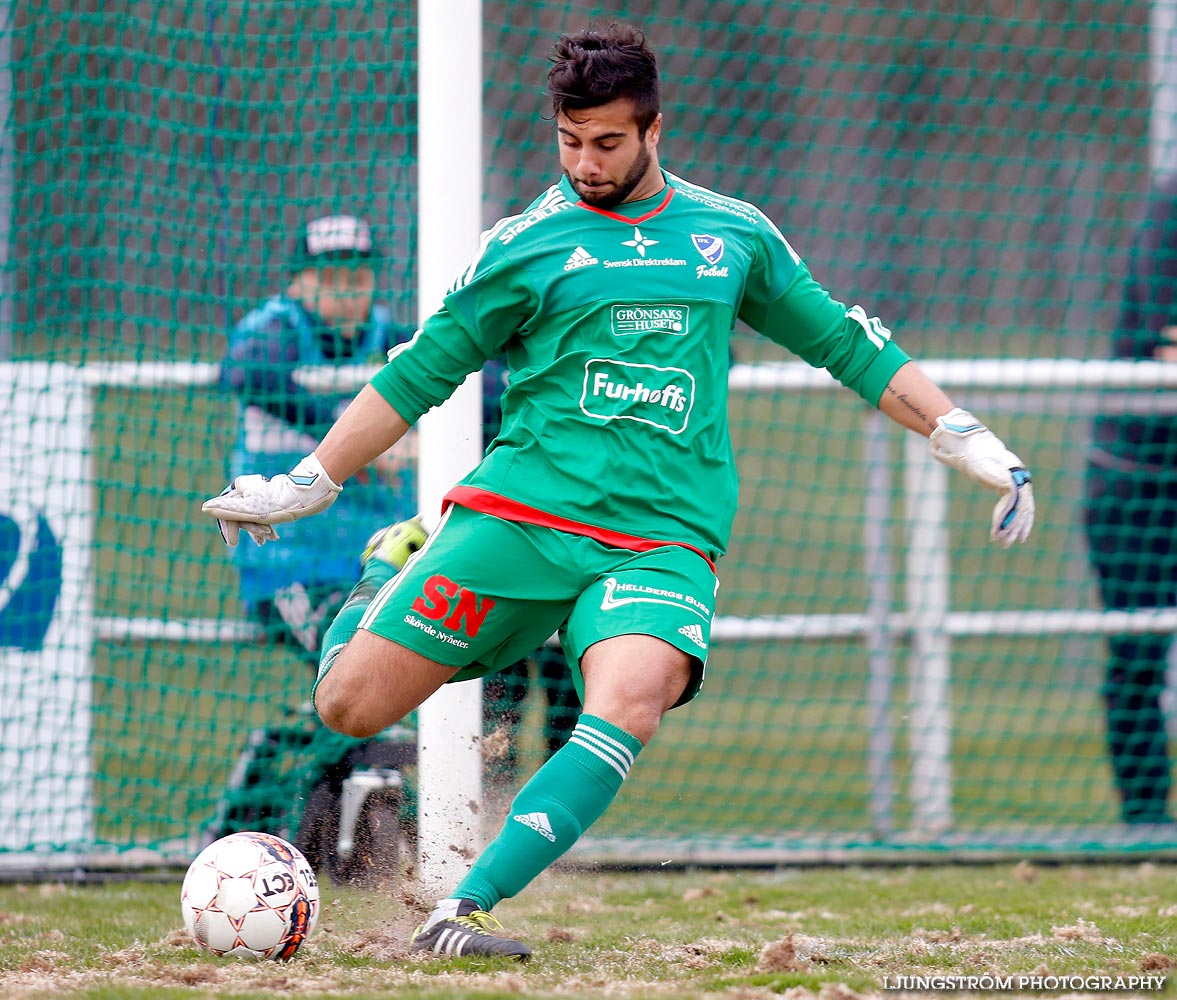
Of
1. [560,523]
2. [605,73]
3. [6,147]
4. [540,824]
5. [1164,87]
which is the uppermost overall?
[1164,87]

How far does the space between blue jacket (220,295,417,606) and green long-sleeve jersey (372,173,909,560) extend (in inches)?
70.0

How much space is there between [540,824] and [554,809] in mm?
46

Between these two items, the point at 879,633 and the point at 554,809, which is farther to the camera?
the point at 879,633

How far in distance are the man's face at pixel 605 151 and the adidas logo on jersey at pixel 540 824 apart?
148 centimetres

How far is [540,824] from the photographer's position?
3555 millimetres

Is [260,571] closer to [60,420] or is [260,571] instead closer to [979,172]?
[60,420]

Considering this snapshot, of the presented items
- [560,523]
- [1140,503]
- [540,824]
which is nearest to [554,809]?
[540,824]

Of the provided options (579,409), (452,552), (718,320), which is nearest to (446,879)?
(452,552)

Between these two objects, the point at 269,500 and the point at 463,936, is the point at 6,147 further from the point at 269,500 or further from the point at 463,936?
the point at 463,936

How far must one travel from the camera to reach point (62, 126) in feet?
19.3

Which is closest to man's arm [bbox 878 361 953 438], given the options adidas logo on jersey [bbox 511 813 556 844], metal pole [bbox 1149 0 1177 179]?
adidas logo on jersey [bbox 511 813 556 844]

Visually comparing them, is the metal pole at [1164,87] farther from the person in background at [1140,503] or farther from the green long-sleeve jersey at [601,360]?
the green long-sleeve jersey at [601,360]

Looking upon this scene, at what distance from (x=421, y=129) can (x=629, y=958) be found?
2549 mm

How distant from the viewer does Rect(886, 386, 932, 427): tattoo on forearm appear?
4.03m
